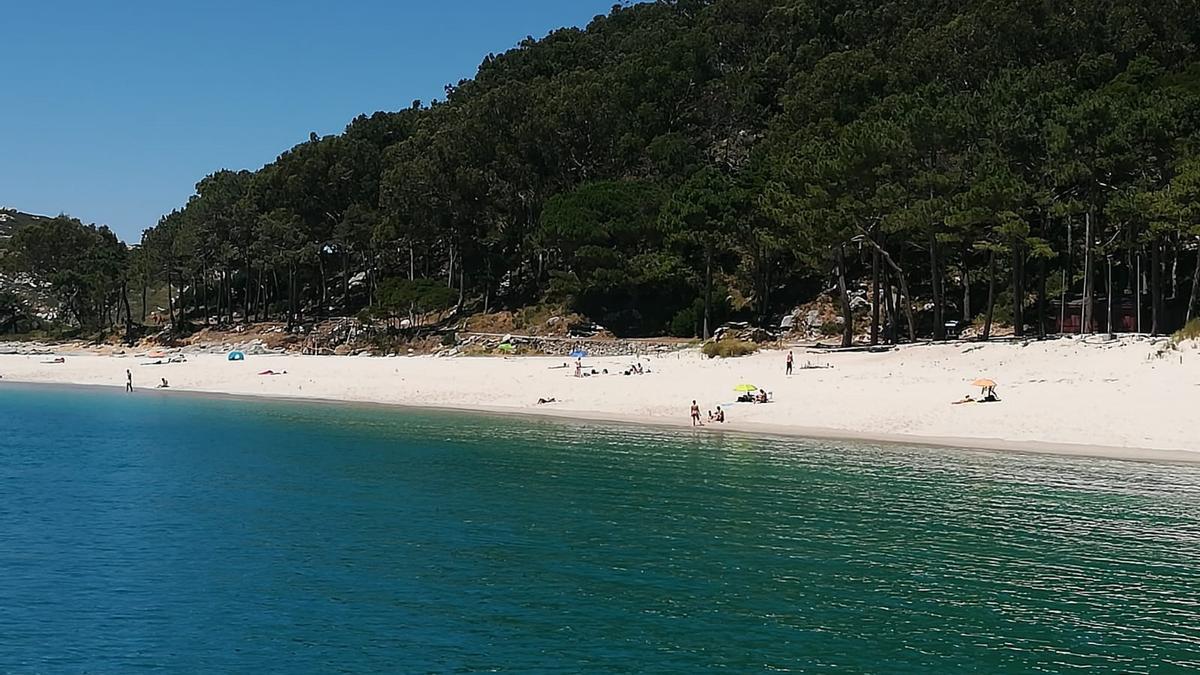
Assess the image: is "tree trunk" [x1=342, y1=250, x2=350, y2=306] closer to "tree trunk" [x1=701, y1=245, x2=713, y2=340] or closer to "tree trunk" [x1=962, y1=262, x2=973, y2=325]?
"tree trunk" [x1=701, y1=245, x2=713, y2=340]

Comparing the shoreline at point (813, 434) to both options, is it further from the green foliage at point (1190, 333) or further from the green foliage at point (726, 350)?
the green foliage at point (726, 350)

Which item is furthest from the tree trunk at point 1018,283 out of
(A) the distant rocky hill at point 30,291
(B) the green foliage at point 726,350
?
(A) the distant rocky hill at point 30,291

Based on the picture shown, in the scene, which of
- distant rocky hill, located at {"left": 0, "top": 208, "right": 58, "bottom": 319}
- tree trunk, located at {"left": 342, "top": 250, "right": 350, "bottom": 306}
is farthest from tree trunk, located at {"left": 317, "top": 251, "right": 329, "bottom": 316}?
distant rocky hill, located at {"left": 0, "top": 208, "right": 58, "bottom": 319}

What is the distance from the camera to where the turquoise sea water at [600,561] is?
45.9 ft

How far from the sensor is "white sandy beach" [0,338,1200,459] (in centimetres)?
3319

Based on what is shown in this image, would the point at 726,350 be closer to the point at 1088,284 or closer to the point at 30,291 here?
the point at 1088,284

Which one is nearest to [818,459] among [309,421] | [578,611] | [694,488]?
[694,488]

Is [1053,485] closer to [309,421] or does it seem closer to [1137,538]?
[1137,538]

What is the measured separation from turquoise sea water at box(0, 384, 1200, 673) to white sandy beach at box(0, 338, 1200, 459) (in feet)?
11.9

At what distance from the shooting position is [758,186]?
66.4 metres

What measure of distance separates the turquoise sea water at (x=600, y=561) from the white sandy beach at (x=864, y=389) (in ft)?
11.9

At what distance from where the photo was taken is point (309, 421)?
4300 cm

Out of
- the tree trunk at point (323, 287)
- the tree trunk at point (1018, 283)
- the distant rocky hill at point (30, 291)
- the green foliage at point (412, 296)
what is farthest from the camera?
the distant rocky hill at point (30, 291)

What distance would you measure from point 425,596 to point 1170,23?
71.5m
